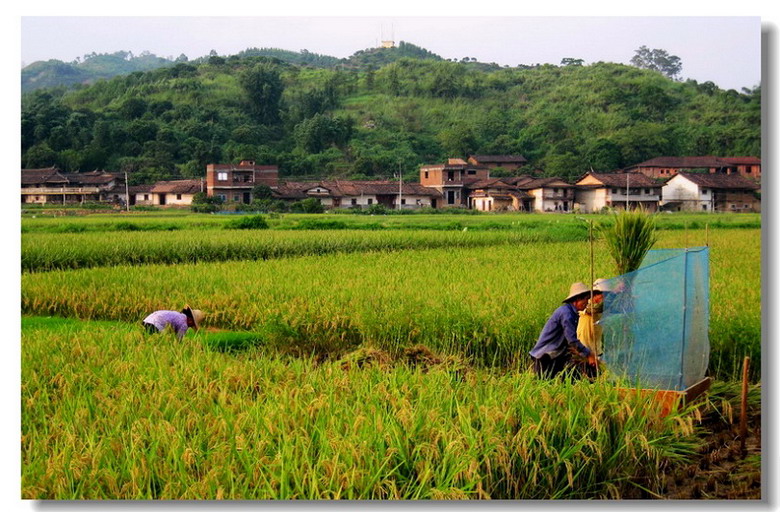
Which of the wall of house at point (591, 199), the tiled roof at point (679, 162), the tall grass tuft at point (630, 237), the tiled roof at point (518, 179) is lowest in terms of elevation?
the tall grass tuft at point (630, 237)

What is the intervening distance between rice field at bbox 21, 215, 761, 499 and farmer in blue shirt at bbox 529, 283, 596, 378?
384mm

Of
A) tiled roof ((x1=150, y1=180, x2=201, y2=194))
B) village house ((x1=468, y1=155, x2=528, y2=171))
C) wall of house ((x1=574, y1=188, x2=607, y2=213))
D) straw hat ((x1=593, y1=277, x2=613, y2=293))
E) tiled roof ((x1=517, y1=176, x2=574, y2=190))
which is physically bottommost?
straw hat ((x1=593, y1=277, x2=613, y2=293))

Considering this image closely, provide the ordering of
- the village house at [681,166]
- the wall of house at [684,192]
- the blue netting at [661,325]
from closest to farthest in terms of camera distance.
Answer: the blue netting at [661,325], the village house at [681,166], the wall of house at [684,192]

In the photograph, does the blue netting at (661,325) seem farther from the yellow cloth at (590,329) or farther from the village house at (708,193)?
the village house at (708,193)

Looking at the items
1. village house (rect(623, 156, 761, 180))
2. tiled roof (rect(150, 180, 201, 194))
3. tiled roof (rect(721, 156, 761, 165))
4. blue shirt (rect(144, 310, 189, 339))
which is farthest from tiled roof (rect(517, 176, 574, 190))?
blue shirt (rect(144, 310, 189, 339))

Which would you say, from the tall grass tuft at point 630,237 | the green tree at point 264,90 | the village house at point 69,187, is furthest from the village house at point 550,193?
the village house at point 69,187

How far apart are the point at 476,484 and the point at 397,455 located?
0.39m

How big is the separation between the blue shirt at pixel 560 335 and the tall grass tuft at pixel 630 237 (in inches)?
45.3

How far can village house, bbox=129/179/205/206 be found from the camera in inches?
305

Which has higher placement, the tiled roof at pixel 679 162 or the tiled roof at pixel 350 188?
the tiled roof at pixel 679 162

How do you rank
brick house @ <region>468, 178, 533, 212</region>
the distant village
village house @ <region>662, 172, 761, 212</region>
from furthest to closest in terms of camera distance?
brick house @ <region>468, 178, 533, 212</region>, the distant village, village house @ <region>662, 172, 761, 212</region>

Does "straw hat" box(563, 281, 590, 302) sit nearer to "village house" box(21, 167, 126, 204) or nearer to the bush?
"village house" box(21, 167, 126, 204)

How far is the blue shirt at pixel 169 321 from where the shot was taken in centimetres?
577

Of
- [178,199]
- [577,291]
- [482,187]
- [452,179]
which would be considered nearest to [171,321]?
[178,199]
